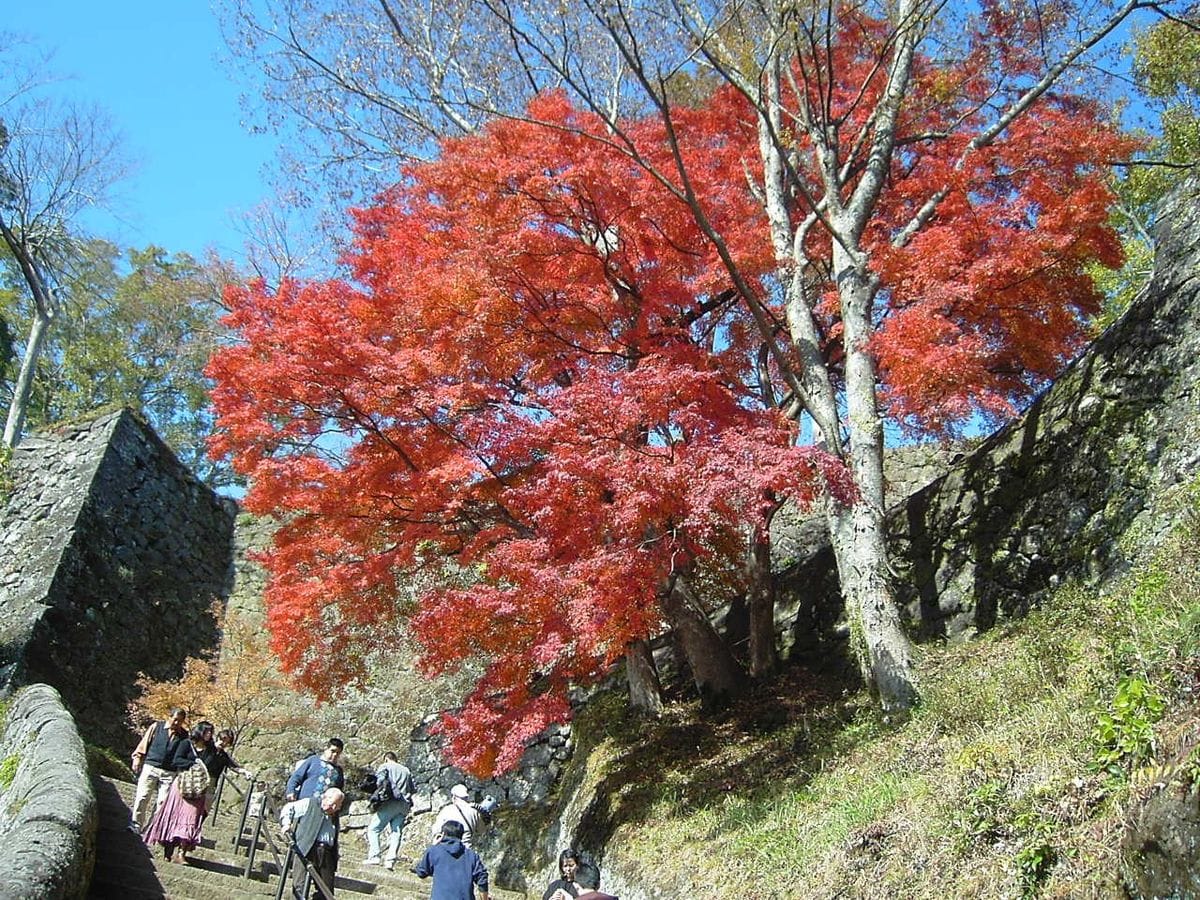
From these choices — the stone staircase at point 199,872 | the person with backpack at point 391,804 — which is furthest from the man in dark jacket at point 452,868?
the person with backpack at point 391,804

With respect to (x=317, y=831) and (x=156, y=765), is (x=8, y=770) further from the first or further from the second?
(x=317, y=831)

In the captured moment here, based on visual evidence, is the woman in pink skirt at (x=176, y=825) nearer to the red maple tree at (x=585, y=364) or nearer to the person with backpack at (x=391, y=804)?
the red maple tree at (x=585, y=364)

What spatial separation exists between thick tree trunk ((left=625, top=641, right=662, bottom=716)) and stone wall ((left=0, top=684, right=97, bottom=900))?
6508 millimetres

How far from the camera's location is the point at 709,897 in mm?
6934

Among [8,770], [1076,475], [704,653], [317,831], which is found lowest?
[317,831]

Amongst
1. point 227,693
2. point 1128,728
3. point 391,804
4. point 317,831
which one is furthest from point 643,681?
point 227,693

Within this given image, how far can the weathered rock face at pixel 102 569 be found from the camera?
14.3 m

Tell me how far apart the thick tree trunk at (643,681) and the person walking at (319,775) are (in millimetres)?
4747

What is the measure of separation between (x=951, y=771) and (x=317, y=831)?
4.90m

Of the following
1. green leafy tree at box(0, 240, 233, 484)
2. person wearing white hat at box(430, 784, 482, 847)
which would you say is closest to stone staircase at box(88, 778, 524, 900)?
person wearing white hat at box(430, 784, 482, 847)

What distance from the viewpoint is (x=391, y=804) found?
34.6 ft

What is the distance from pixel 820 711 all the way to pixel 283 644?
25.1 feet

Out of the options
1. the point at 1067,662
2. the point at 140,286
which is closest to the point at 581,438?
the point at 1067,662

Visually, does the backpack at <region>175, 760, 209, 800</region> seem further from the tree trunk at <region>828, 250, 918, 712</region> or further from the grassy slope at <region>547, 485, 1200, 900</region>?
the tree trunk at <region>828, 250, 918, 712</region>
